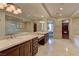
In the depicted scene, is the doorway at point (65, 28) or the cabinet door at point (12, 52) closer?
the cabinet door at point (12, 52)

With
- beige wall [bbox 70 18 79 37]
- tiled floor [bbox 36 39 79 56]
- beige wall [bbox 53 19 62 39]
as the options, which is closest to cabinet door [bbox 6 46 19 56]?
tiled floor [bbox 36 39 79 56]

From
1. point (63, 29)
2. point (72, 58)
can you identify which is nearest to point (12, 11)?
point (72, 58)

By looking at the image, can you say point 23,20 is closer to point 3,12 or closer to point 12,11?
point 12,11

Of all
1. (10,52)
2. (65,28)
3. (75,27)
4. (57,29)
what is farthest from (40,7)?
(65,28)

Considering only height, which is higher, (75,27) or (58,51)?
(75,27)

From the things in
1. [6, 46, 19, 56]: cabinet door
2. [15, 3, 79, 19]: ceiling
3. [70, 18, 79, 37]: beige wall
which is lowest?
[6, 46, 19, 56]: cabinet door

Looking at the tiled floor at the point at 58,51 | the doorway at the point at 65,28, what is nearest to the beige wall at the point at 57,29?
the doorway at the point at 65,28

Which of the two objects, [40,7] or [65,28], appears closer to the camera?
[40,7]

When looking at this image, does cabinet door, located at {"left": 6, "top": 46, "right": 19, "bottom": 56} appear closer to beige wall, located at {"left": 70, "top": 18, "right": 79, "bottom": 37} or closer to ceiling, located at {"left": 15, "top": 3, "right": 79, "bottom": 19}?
ceiling, located at {"left": 15, "top": 3, "right": 79, "bottom": 19}

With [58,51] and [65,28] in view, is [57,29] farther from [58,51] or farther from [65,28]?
[58,51]

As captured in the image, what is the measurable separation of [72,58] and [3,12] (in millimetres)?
3462

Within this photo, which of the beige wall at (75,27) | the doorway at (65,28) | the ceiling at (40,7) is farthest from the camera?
the doorway at (65,28)

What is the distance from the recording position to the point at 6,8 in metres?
4.52

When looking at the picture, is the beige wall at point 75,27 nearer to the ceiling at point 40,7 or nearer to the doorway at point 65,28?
the doorway at point 65,28
